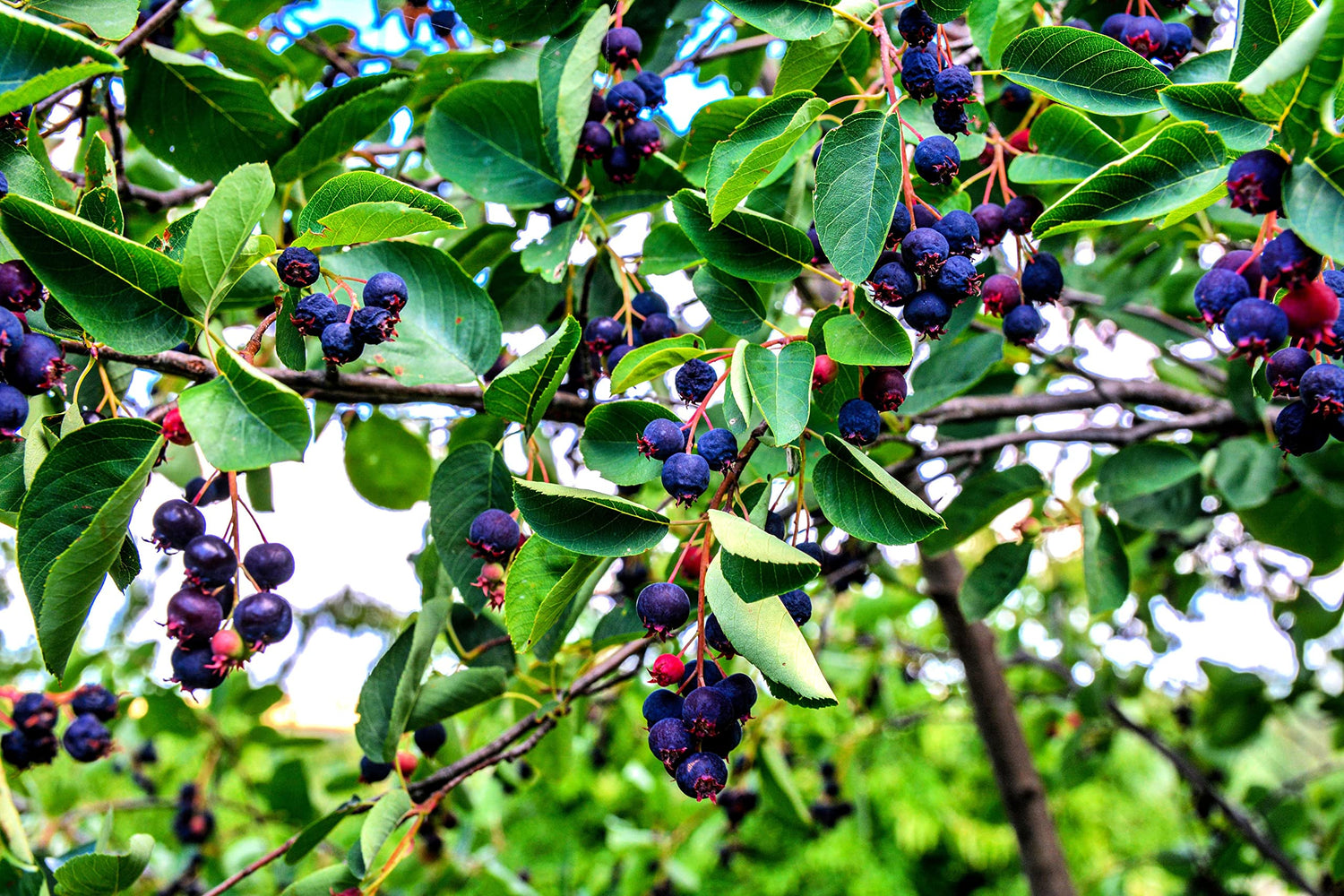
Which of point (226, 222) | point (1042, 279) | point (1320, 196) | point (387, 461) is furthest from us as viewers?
point (387, 461)

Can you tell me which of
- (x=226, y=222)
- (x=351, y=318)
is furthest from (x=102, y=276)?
(x=351, y=318)

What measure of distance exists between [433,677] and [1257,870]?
3276mm

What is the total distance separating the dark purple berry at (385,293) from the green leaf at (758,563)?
1.66 ft

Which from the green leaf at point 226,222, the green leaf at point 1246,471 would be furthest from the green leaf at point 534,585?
the green leaf at point 1246,471

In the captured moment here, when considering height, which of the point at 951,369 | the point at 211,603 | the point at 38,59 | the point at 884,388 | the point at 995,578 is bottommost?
the point at 995,578

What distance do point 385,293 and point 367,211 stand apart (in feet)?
0.59

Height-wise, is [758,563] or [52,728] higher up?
[758,563]

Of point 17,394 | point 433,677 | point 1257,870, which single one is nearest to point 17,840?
point 433,677

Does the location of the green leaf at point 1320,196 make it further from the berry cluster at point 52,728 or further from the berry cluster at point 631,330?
the berry cluster at point 52,728

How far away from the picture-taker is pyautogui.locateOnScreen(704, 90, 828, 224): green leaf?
0.92 metres

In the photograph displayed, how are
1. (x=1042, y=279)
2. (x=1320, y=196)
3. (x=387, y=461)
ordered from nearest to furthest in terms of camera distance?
(x=1320, y=196) < (x=1042, y=279) < (x=387, y=461)

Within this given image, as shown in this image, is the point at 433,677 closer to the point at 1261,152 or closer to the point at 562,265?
the point at 562,265

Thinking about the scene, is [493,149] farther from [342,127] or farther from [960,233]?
Answer: [960,233]

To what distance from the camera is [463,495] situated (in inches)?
50.1
